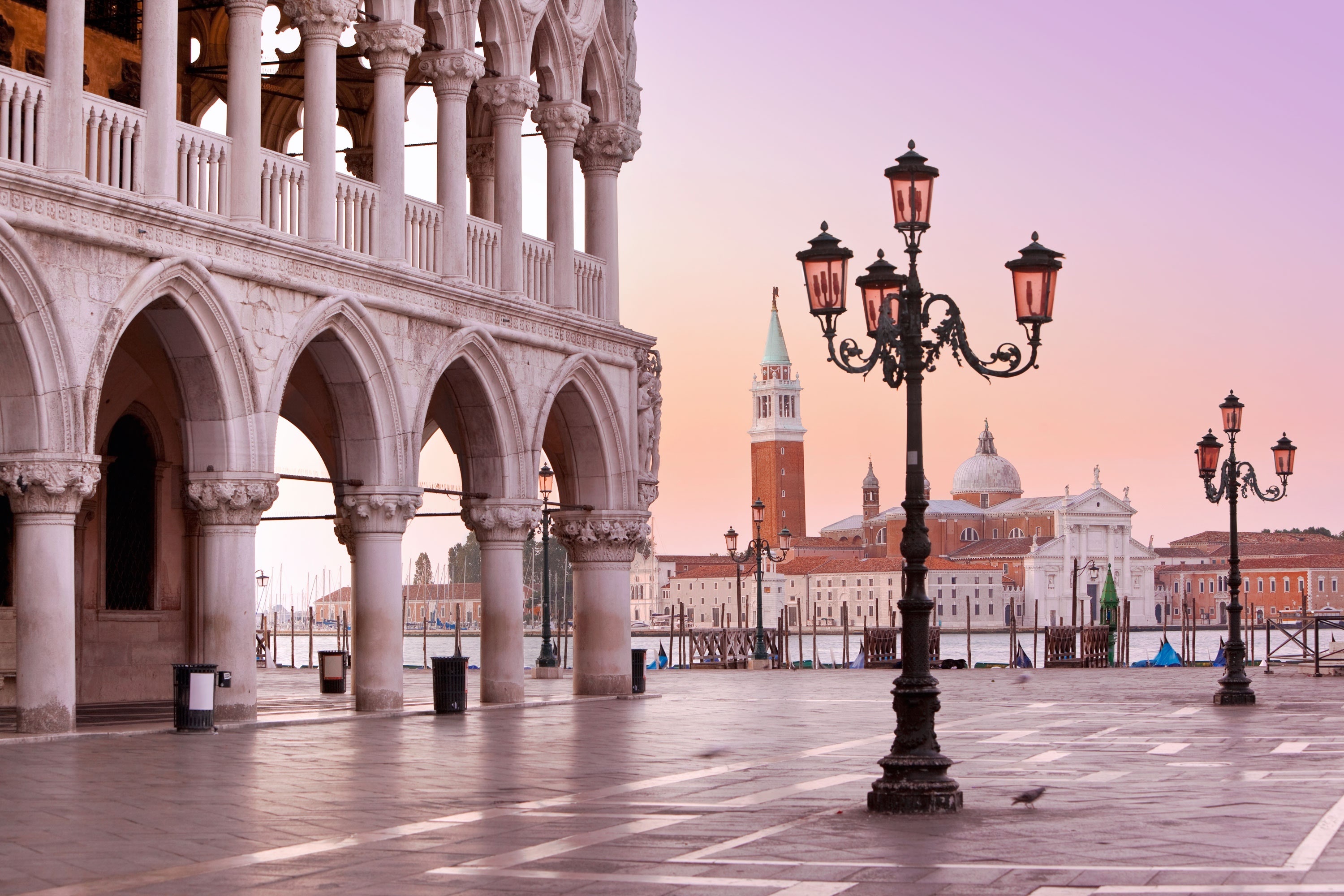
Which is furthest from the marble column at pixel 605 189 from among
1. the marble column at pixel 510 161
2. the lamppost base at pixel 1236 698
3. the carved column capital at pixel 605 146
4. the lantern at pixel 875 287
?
the lantern at pixel 875 287

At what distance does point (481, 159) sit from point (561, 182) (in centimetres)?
296

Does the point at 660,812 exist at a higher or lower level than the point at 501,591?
lower

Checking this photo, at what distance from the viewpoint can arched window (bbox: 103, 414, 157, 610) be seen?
899 inches

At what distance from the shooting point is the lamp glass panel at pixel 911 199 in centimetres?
A: 1237

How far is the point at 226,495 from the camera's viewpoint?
18906mm

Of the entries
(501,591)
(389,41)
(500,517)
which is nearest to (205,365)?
(389,41)

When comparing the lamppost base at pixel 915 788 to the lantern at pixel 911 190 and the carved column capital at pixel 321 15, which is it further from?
the carved column capital at pixel 321 15

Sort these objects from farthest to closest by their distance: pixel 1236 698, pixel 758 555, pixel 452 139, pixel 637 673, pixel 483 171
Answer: pixel 758 555 → pixel 483 171 → pixel 637 673 → pixel 1236 698 → pixel 452 139

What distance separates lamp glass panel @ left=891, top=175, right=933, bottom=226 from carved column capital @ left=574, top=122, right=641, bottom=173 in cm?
1439

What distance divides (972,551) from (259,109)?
6242 inches

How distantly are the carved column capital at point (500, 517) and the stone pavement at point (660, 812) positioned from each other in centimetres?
357

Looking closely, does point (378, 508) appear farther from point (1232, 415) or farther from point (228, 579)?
point (1232, 415)

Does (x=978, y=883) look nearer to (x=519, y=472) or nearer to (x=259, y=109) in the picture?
(x=259, y=109)

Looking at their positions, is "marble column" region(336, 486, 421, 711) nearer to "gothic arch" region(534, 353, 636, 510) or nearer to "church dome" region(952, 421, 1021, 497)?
"gothic arch" region(534, 353, 636, 510)
